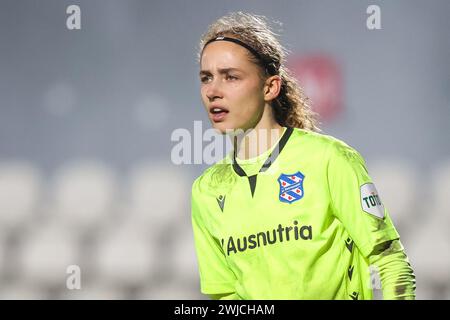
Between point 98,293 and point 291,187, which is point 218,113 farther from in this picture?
point 98,293

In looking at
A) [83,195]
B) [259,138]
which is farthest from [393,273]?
[83,195]

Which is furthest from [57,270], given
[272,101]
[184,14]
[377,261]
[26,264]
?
[377,261]

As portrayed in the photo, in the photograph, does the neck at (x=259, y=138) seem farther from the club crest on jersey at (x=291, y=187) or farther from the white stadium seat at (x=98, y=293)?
the white stadium seat at (x=98, y=293)

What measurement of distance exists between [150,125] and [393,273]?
1.86 meters

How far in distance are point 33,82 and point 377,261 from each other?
234 cm

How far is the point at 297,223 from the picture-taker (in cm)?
Answer: 198

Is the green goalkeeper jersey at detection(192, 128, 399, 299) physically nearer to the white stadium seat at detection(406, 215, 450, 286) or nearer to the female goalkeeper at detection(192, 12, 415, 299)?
the female goalkeeper at detection(192, 12, 415, 299)

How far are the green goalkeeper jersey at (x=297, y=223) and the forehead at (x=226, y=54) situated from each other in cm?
29

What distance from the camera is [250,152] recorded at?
2176 mm

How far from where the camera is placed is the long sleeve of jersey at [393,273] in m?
1.82

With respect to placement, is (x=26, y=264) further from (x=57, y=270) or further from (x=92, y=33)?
(x=92, y=33)

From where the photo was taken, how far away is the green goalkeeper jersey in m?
1.92

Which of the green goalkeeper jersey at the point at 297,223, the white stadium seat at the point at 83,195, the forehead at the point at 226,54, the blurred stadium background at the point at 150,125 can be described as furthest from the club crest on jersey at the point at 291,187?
the white stadium seat at the point at 83,195

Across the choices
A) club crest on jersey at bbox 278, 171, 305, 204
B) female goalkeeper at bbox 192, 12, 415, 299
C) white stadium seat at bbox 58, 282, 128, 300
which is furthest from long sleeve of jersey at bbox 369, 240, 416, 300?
white stadium seat at bbox 58, 282, 128, 300
